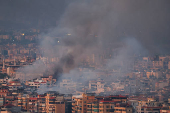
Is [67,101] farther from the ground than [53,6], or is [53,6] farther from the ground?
[53,6]

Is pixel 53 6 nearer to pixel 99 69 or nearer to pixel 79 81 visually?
pixel 99 69

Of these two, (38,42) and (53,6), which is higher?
(53,6)

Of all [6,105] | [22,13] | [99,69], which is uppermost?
[22,13]

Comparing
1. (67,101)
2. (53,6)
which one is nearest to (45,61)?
(53,6)

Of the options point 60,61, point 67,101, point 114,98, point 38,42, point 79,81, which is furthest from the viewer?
point 38,42

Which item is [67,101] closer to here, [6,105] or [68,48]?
[6,105]

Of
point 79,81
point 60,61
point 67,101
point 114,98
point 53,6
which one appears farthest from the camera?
point 53,6

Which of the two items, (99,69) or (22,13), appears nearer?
(99,69)

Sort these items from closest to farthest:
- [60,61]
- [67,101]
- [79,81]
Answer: [67,101], [79,81], [60,61]

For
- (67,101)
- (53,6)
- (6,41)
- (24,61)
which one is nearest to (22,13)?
(53,6)
